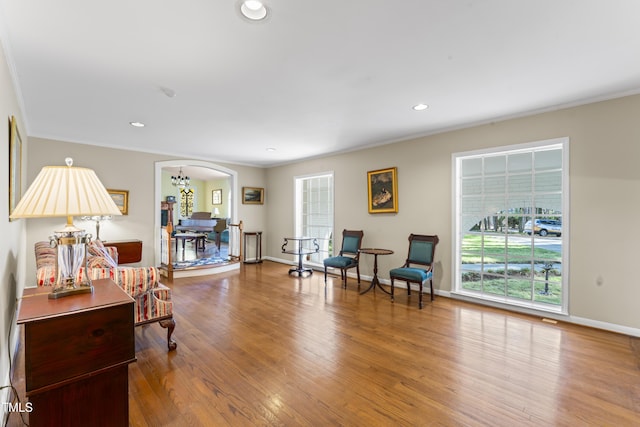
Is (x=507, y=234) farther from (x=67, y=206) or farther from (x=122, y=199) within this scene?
(x=122, y=199)

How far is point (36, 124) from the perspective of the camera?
4.15 m

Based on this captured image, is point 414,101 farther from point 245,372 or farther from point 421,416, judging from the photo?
point 245,372

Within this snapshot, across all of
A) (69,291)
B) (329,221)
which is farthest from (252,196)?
(69,291)

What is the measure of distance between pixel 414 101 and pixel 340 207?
293cm

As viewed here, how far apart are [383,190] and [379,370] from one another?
3.25 meters

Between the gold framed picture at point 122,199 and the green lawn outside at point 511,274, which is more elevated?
the gold framed picture at point 122,199

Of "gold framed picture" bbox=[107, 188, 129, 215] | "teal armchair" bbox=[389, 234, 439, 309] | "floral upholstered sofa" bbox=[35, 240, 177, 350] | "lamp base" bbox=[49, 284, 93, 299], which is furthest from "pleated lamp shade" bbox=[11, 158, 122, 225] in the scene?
"gold framed picture" bbox=[107, 188, 129, 215]

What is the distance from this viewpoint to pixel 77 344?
1.42 metres

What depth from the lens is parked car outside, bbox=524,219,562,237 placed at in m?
3.51

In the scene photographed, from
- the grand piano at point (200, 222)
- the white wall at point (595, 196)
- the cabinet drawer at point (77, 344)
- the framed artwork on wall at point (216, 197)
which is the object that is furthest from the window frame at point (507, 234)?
the framed artwork on wall at point (216, 197)

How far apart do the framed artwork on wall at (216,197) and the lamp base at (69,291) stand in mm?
10656

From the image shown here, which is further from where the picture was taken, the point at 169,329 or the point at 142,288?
the point at 169,329

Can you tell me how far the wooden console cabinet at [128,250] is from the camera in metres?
5.19

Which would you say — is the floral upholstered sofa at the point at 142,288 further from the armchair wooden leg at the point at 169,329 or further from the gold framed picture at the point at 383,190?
the gold framed picture at the point at 383,190
